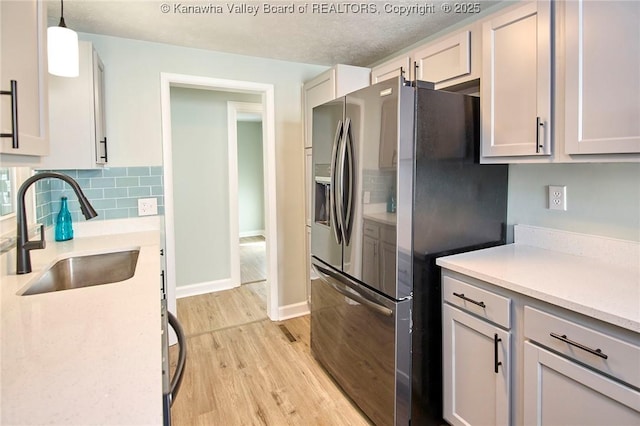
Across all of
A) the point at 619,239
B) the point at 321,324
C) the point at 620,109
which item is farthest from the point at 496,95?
the point at 321,324

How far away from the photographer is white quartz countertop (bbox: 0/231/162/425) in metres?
0.62

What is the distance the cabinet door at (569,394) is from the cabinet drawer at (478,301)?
0.44 feet

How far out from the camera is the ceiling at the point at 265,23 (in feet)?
6.56

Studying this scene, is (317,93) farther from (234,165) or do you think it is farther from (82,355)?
(82,355)

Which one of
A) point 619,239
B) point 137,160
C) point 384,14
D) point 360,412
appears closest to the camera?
point 619,239

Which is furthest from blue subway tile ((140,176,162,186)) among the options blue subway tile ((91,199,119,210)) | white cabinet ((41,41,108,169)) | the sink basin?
the sink basin

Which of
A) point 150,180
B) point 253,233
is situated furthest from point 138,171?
point 253,233

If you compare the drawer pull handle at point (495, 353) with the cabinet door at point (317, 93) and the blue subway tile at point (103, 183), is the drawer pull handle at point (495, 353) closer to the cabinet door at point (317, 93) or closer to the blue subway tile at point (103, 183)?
the cabinet door at point (317, 93)

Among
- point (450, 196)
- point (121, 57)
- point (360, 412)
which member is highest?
point (121, 57)

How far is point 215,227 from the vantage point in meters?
3.88

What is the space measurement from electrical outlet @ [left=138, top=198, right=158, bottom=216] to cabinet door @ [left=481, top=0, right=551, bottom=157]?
7.34 ft

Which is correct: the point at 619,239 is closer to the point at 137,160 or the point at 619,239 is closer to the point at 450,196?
the point at 450,196

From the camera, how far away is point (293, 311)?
3.24 metres

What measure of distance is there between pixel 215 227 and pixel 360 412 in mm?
2548
